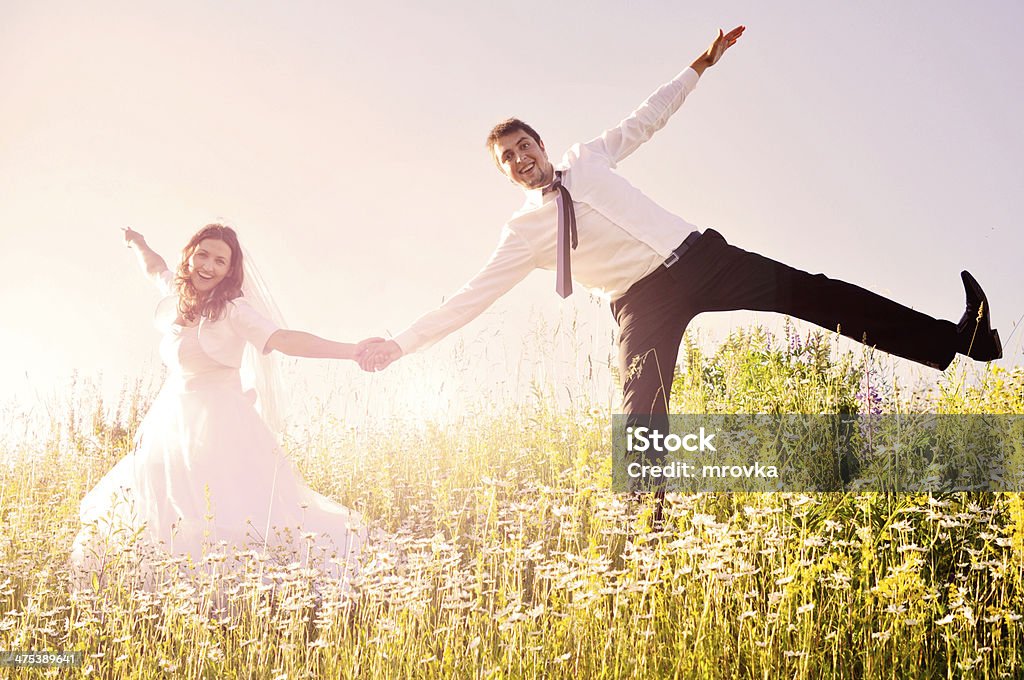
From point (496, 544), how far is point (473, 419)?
2807 mm

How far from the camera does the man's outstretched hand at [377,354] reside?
4535 mm

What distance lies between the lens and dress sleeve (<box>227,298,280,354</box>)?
439 centimetres

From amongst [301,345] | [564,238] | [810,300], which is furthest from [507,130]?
[810,300]

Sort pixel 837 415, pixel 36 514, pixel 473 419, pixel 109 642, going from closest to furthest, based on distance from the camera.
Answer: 1. pixel 109 642
2. pixel 837 415
3. pixel 36 514
4. pixel 473 419

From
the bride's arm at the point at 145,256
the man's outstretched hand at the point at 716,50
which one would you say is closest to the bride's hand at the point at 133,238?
the bride's arm at the point at 145,256

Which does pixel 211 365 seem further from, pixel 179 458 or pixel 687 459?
pixel 687 459

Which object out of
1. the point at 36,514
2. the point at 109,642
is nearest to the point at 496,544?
the point at 109,642

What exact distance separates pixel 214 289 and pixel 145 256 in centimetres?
169

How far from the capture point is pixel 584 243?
4645mm

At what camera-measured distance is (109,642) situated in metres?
3.21

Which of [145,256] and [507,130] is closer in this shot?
[507,130]

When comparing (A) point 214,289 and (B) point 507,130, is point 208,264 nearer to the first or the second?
(A) point 214,289

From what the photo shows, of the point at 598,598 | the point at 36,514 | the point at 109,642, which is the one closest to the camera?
the point at 598,598

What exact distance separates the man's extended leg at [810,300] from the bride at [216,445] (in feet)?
6.96
